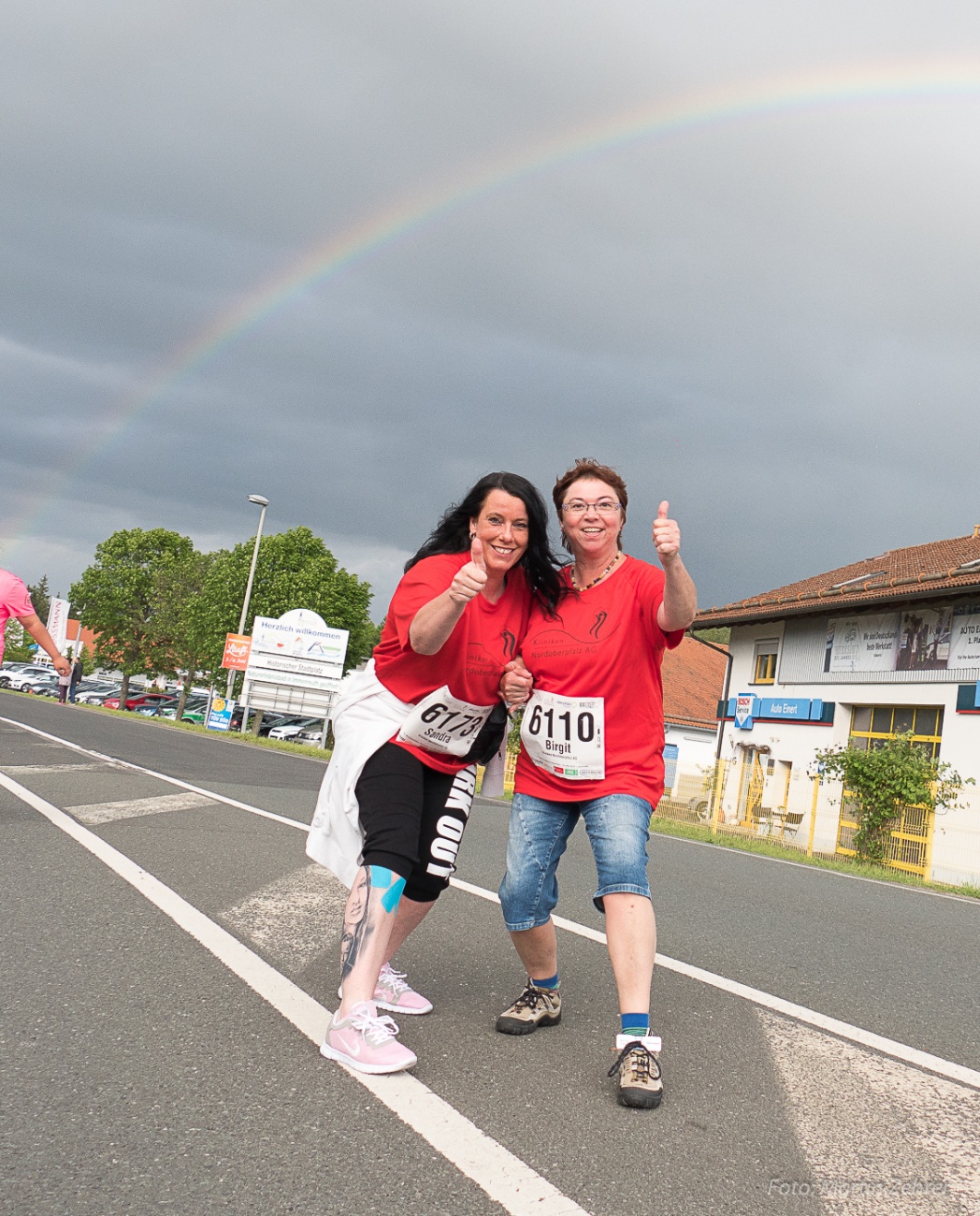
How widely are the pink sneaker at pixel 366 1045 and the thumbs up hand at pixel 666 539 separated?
1.58m

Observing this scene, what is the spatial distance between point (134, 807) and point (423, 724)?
21.7 ft

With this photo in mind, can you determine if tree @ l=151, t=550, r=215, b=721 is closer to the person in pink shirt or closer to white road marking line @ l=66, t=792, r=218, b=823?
white road marking line @ l=66, t=792, r=218, b=823

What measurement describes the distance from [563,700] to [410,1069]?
1186mm

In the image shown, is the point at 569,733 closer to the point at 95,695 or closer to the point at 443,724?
the point at 443,724

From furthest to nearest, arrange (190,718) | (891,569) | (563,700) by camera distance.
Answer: (190,718), (891,569), (563,700)

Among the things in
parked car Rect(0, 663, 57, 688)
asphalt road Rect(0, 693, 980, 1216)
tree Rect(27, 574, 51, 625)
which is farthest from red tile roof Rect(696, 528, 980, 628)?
tree Rect(27, 574, 51, 625)

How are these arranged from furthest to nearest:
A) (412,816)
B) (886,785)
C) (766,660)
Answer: (766,660) → (886,785) → (412,816)

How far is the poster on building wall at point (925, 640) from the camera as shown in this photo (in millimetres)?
26688

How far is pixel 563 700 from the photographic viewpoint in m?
3.51

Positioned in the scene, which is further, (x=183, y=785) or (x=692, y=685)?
(x=692, y=685)

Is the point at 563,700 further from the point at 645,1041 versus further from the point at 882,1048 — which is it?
the point at 882,1048

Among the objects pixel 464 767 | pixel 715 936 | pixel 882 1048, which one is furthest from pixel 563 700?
pixel 715 936

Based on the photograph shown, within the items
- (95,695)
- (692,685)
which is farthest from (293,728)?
(692,685)

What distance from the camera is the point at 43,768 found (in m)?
12.1
